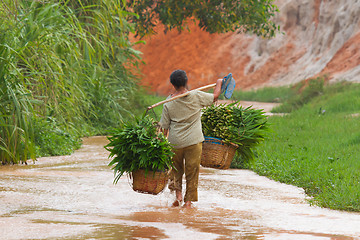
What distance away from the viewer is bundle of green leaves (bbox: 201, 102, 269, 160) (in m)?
6.87

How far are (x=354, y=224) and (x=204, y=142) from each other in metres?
1.89

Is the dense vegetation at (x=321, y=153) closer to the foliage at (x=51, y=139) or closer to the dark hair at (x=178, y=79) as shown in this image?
the dark hair at (x=178, y=79)

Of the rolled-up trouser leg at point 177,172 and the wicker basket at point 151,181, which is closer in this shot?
the wicker basket at point 151,181

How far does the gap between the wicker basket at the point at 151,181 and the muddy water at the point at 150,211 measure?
0.85ft

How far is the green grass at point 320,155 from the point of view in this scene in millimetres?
7262

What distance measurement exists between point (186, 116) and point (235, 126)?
66cm

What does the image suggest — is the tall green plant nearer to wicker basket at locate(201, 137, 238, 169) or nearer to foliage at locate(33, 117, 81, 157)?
foliage at locate(33, 117, 81, 157)

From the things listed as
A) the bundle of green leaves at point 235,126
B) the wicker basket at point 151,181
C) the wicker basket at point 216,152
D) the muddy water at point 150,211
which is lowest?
the muddy water at point 150,211

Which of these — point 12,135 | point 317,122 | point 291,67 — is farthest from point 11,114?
point 291,67

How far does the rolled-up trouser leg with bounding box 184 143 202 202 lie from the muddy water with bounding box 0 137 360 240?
171 mm

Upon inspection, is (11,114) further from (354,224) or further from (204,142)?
(354,224)

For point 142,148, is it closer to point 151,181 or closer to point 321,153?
point 151,181

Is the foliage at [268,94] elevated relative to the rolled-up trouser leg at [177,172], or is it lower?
elevated

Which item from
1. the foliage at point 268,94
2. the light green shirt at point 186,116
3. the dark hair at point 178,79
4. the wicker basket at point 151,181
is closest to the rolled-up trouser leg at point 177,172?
the light green shirt at point 186,116
